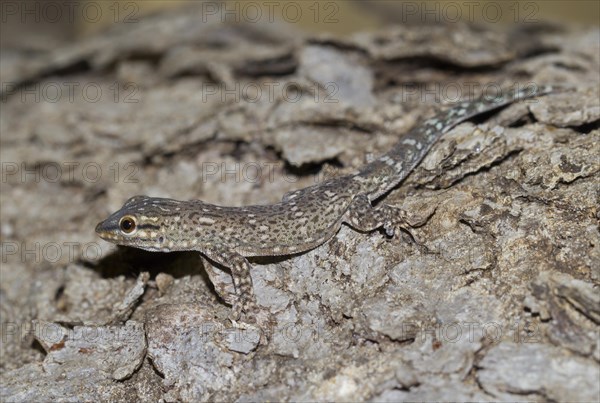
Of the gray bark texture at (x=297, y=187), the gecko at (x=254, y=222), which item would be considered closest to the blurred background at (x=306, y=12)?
the gray bark texture at (x=297, y=187)

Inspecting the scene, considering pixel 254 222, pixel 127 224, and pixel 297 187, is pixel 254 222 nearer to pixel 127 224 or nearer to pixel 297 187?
pixel 127 224

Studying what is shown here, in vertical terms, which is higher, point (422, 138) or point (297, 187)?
point (422, 138)

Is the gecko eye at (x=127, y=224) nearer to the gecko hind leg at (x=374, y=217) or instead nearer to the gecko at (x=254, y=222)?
the gecko at (x=254, y=222)

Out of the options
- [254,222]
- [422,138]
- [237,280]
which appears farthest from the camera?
[422,138]

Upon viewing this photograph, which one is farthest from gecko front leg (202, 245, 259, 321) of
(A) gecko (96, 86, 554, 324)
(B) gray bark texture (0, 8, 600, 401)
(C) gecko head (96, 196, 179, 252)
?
(C) gecko head (96, 196, 179, 252)

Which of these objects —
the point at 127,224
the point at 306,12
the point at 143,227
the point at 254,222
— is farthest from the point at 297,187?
the point at 306,12

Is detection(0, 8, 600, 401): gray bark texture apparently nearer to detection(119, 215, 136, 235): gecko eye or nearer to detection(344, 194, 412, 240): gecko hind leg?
detection(344, 194, 412, 240): gecko hind leg
